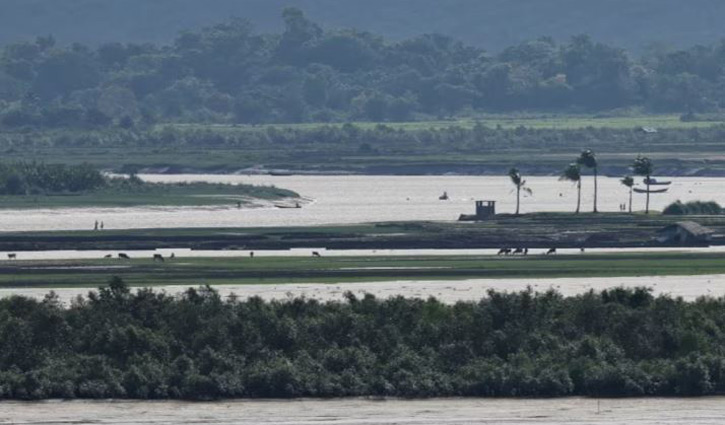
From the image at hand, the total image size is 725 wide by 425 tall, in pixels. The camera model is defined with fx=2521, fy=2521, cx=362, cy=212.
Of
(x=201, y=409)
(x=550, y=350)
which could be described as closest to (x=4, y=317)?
(x=201, y=409)

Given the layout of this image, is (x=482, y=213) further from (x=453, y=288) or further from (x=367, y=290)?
(x=367, y=290)

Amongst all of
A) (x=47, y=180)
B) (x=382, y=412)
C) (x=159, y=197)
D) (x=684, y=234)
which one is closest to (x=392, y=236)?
(x=684, y=234)

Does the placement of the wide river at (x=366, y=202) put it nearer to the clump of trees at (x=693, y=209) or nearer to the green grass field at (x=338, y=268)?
the clump of trees at (x=693, y=209)

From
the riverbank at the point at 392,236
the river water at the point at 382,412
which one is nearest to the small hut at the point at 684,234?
the riverbank at the point at 392,236

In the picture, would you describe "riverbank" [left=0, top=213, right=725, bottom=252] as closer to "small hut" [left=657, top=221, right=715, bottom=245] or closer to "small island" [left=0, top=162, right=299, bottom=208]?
"small hut" [left=657, top=221, right=715, bottom=245]

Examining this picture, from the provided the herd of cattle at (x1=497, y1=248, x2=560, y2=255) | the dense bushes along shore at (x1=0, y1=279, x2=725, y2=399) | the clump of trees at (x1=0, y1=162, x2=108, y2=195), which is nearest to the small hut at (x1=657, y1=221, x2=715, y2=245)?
the herd of cattle at (x1=497, y1=248, x2=560, y2=255)

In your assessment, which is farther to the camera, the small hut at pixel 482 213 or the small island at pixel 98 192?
the small island at pixel 98 192
